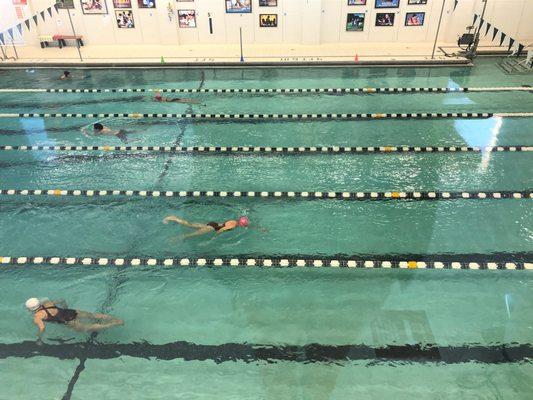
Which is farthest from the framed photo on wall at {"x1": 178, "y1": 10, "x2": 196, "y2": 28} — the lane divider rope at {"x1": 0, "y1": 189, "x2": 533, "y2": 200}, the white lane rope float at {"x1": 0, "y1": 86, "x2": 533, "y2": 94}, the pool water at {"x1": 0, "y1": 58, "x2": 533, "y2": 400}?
the lane divider rope at {"x1": 0, "y1": 189, "x2": 533, "y2": 200}

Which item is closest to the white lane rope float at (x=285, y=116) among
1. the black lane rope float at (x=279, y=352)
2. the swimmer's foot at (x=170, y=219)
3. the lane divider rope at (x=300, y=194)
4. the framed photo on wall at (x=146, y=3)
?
the lane divider rope at (x=300, y=194)

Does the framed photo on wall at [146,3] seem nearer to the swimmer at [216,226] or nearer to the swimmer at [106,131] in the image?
the swimmer at [106,131]

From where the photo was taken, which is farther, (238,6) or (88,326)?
(238,6)

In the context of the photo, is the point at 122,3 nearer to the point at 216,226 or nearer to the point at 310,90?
the point at 310,90

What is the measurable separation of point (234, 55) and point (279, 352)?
36.5 feet

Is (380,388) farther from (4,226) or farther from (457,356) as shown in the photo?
(4,226)

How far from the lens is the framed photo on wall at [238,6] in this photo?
14.0 metres

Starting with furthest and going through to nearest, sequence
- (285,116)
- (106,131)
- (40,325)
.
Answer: (285,116)
(106,131)
(40,325)

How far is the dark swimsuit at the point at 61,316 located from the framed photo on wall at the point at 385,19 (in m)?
13.2

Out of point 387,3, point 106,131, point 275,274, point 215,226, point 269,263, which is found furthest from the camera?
point 387,3

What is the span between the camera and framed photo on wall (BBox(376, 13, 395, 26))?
552 inches

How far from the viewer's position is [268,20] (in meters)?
14.3

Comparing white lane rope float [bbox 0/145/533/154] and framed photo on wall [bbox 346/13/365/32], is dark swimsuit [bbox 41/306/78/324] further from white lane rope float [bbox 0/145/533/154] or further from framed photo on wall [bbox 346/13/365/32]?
framed photo on wall [bbox 346/13/365/32]

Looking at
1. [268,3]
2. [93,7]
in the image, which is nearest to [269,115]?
[268,3]
